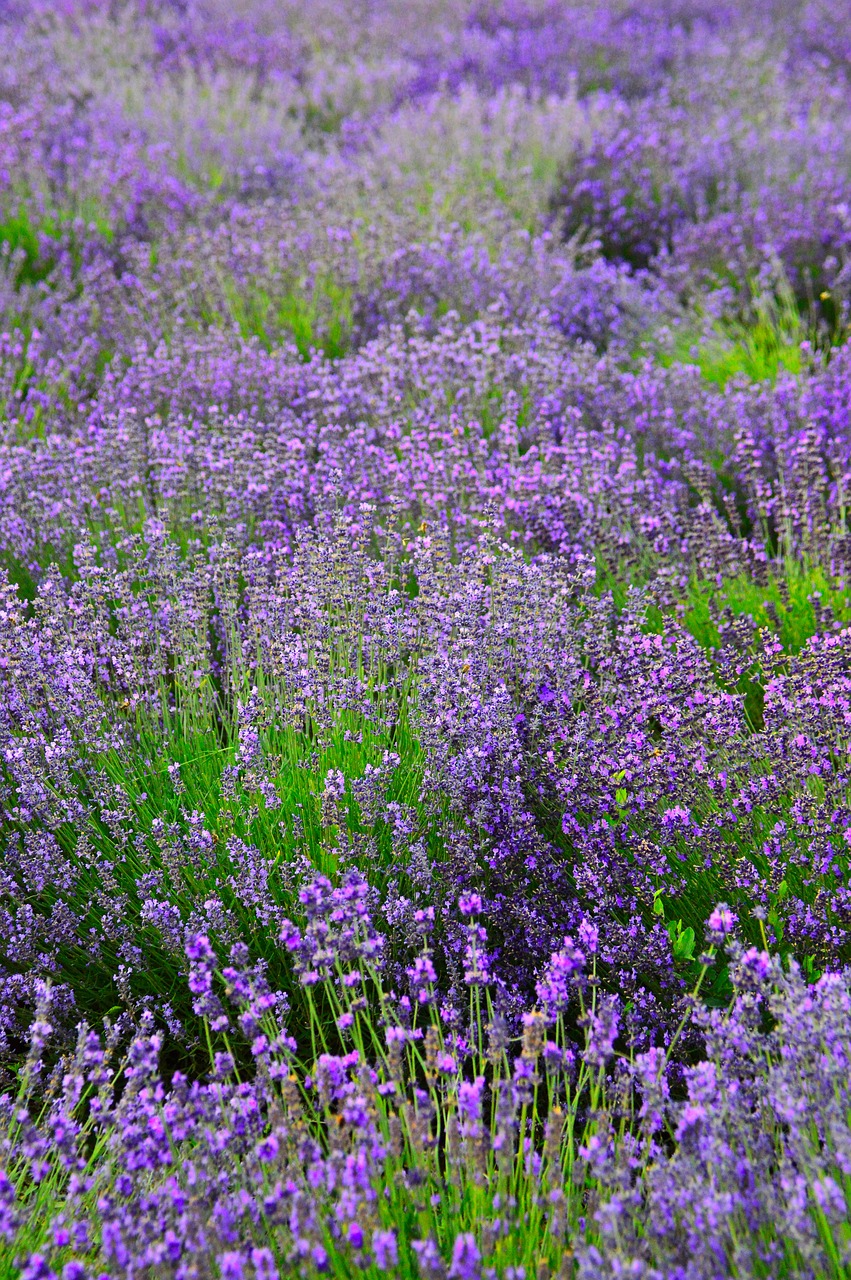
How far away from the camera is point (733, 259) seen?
5750 mm

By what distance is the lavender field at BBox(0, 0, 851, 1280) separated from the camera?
4.67 ft

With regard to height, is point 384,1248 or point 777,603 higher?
point 777,603

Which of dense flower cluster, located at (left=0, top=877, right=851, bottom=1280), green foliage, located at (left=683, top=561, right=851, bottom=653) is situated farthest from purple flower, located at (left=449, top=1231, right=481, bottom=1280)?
green foliage, located at (left=683, top=561, right=851, bottom=653)

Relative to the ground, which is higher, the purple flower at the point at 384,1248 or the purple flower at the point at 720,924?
the purple flower at the point at 720,924

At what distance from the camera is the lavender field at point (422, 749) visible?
142 cm

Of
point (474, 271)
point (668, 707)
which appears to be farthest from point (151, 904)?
point (474, 271)

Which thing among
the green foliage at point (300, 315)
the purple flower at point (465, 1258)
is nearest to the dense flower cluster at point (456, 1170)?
the purple flower at point (465, 1258)

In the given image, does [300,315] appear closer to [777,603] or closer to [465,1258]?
[777,603]

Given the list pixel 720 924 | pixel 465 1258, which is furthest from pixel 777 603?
pixel 465 1258

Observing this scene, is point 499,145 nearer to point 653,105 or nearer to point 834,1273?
point 653,105

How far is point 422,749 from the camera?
7.59ft

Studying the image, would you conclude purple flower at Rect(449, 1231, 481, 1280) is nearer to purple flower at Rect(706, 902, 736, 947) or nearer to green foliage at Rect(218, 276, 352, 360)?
purple flower at Rect(706, 902, 736, 947)

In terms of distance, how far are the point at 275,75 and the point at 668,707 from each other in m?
9.39

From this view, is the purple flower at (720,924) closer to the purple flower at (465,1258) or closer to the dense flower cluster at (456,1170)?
the dense flower cluster at (456,1170)
